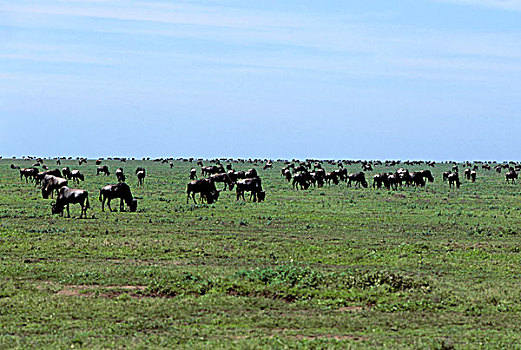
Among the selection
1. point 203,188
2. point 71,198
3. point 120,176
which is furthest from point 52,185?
point 120,176

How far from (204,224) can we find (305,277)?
13.7 meters

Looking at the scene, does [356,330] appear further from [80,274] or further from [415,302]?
[80,274]

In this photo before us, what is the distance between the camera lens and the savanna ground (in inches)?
478

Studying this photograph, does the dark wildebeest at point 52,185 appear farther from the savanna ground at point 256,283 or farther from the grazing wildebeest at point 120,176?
the grazing wildebeest at point 120,176

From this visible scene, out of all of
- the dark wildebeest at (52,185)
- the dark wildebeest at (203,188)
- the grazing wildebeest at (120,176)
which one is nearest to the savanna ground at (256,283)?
the dark wildebeest at (203,188)

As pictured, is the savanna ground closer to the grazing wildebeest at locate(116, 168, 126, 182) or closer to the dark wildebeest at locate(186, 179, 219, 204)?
the dark wildebeest at locate(186, 179, 219, 204)

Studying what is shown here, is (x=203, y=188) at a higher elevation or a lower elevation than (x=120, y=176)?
lower

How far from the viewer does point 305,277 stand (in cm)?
1625

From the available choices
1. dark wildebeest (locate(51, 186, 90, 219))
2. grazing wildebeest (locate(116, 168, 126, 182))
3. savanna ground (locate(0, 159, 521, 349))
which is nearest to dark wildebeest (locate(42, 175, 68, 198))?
dark wildebeest (locate(51, 186, 90, 219))

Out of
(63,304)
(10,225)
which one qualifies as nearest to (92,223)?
(10,225)

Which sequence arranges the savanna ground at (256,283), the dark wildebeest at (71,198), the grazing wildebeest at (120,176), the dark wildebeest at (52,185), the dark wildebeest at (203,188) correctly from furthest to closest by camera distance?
the grazing wildebeest at (120,176) → the dark wildebeest at (52,185) → the dark wildebeest at (203,188) → the dark wildebeest at (71,198) → the savanna ground at (256,283)

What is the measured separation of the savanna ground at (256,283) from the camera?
12.1m

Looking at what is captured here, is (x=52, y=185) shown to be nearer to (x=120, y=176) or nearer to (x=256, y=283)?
(x=120, y=176)

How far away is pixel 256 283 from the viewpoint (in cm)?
1600
